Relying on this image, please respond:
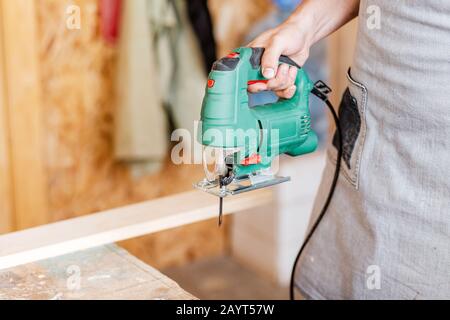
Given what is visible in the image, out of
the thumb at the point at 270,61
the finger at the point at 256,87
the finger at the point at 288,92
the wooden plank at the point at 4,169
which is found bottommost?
the wooden plank at the point at 4,169

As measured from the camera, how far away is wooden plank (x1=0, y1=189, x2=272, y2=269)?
130 centimetres

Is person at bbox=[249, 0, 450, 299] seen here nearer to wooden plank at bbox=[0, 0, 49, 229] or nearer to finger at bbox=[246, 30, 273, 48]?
finger at bbox=[246, 30, 273, 48]

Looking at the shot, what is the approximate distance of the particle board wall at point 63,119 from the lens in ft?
7.32

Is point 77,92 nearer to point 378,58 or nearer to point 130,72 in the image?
point 130,72

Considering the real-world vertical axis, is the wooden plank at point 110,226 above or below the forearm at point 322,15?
below

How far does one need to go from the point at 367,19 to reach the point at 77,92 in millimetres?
1435

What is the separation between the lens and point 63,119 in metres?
2.46

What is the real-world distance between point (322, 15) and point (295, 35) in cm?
10

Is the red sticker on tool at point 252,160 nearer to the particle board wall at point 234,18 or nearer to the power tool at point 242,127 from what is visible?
the power tool at point 242,127

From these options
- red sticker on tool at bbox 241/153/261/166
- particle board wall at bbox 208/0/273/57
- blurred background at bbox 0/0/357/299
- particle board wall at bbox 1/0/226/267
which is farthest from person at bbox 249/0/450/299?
particle board wall at bbox 208/0/273/57

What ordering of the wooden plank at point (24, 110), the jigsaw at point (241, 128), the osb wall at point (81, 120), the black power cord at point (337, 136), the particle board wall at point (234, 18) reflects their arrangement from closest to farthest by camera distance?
the jigsaw at point (241, 128)
the black power cord at point (337, 136)
the wooden plank at point (24, 110)
the osb wall at point (81, 120)
the particle board wall at point (234, 18)

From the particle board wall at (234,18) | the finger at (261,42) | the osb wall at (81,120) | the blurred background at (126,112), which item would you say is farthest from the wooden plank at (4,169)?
the finger at (261,42)

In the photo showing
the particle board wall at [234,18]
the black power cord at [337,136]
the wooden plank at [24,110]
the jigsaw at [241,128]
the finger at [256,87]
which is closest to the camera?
the jigsaw at [241,128]

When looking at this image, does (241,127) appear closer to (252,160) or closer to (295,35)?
(252,160)
